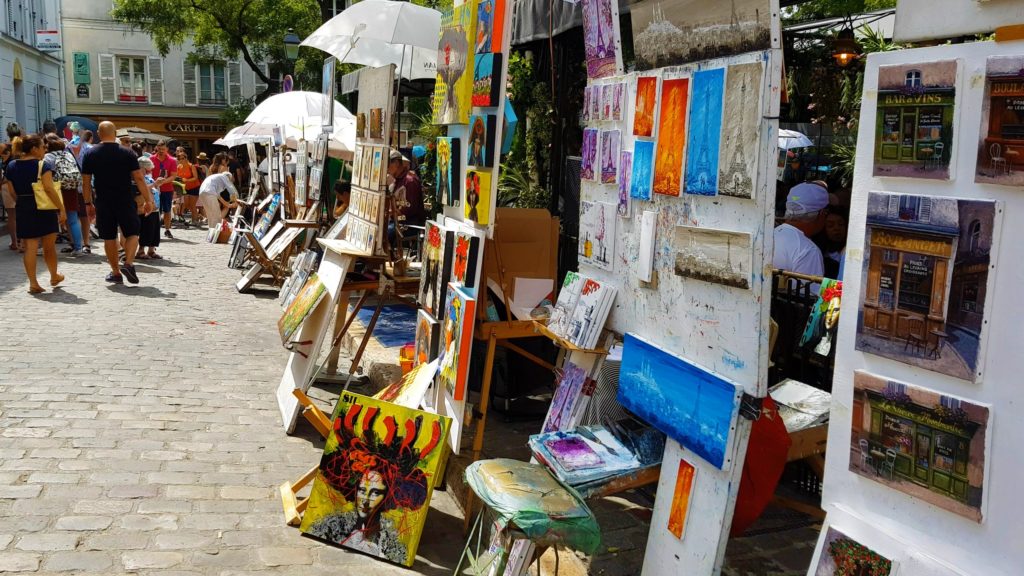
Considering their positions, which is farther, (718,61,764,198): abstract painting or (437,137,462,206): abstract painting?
(437,137,462,206): abstract painting

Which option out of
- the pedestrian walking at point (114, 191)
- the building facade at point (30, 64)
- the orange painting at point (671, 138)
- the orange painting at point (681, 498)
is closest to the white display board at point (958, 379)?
the orange painting at point (681, 498)

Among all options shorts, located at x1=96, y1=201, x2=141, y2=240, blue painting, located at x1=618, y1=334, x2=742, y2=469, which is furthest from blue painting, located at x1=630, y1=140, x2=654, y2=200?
shorts, located at x1=96, y1=201, x2=141, y2=240

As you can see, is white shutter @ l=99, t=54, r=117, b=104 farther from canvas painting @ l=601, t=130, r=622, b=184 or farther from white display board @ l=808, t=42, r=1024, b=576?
white display board @ l=808, t=42, r=1024, b=576

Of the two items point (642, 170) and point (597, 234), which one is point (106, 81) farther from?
point (642, 170)

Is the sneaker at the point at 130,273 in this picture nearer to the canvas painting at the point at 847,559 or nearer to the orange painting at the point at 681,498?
the orange painting at the point at 681,498

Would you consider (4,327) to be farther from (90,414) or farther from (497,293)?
(497,293)

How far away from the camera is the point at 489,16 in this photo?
14.2 ft

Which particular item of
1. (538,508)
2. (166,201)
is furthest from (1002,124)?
(166,201)

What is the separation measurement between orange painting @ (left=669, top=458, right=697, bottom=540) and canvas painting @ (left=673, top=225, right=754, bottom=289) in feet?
2.17

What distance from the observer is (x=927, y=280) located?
2191 millimetres

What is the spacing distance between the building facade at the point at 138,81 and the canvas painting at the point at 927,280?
128 ft

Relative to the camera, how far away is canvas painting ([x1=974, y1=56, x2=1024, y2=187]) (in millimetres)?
1965

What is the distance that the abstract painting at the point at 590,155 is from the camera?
3855 millimetres

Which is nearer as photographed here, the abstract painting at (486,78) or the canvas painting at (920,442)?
the canvas painting at (920,442)
